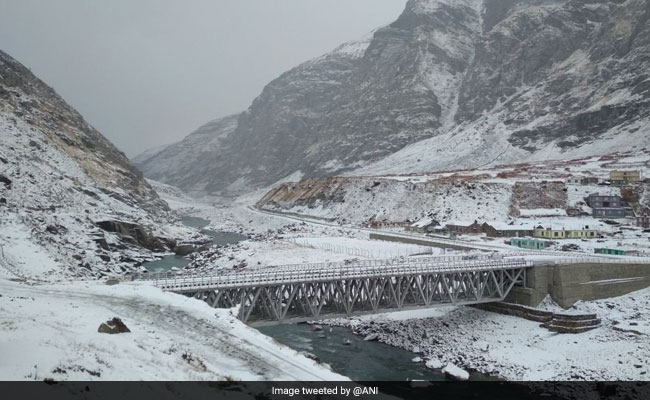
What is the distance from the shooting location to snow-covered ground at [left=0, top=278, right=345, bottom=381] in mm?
14869

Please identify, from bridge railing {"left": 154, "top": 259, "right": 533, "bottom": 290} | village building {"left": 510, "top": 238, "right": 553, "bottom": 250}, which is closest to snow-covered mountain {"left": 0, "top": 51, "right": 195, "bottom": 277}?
bridge railing {"left": 154, "top": 259, "right": 533, "bottom": 290}

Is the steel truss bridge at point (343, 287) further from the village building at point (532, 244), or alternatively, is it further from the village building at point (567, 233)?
the village building at point (567, 233)

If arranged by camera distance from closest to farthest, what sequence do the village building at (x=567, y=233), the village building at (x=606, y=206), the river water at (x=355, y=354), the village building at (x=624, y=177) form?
the river water at (x=355, y=354) → the village building at (x=567, y=233) → the village building at (x=606, y=206) → the village building at (x=624, y=177)

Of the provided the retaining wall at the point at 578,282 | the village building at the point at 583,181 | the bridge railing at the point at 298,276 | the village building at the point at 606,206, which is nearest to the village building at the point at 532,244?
the retaining wall at the point at 578,282

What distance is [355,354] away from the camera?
36.2 metres

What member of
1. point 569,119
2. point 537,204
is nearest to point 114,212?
point 537,204

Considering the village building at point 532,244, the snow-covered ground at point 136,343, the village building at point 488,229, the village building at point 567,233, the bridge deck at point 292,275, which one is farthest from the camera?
the village building at point 488,229

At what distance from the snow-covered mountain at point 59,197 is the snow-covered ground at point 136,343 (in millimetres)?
20483

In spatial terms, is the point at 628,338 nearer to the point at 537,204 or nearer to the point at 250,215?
the point at 537,204

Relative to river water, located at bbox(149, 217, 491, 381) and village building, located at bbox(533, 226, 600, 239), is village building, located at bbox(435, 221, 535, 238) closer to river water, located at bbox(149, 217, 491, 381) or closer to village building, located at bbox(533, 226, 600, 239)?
village building, located at bbox(533, 226, 600, 239)

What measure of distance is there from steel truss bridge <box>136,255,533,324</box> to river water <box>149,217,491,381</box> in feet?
9.58

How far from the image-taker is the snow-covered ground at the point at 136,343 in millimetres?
14869

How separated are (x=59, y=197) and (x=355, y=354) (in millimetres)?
51398

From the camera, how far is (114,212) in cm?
7638
